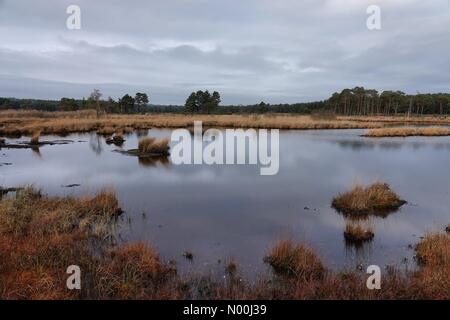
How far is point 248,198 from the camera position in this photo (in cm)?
1238

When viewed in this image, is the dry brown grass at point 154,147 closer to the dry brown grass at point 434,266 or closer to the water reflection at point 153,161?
the water reflection at point 153,161

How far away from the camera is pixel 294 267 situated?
659cm

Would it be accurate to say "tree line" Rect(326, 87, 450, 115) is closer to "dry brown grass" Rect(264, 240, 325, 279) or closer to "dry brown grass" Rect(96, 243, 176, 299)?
"dry brown grass" Rect(264, 240, 325, 279)

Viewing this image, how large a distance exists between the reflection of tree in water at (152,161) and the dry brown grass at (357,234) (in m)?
11.9

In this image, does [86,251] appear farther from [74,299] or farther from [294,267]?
[294,267]

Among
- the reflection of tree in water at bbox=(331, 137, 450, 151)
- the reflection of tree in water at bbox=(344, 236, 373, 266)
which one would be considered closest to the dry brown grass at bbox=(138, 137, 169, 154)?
the reflection of tree in water at bbox=(331, 137, 450, 151)

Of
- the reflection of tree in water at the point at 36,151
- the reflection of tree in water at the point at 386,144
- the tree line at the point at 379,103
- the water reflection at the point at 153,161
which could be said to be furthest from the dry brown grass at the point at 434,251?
the tree line at the point at 379,103

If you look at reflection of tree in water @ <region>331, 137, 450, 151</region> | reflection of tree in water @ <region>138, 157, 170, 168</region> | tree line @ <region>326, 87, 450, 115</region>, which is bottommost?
reflection of tree in water @ <region>138, 157, 170, 168</region>

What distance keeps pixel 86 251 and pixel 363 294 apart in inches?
202

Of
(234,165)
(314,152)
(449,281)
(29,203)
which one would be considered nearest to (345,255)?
(449,281)

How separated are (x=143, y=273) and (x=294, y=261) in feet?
9.23

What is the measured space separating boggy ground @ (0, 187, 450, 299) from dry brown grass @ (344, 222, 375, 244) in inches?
47.9

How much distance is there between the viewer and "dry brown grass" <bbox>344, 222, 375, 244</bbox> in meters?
8.34

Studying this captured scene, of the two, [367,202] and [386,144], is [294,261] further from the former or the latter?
[386,144]
